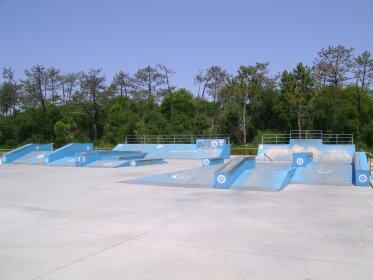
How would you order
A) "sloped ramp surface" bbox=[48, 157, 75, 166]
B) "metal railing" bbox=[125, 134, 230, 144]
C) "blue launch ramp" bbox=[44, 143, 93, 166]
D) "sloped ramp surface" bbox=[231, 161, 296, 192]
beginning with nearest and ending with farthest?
"sloped ramp surface" bbox=[231, 161, 296, 192], "sloped ramp surface" bbox=[48, 157, 75, 166], "blue launch ramp" bbox=[44, 143, 93, 166], "metal railing" bbox=[125, 134, 230, 144]

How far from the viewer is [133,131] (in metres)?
44.9

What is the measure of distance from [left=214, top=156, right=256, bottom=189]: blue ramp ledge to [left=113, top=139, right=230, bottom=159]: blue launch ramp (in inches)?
570

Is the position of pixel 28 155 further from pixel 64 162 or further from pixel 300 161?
pixel 300 161

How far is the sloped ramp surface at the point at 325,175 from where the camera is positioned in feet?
44.3

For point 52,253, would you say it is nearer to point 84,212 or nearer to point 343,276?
point 84,212

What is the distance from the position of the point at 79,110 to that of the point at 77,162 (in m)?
30.9

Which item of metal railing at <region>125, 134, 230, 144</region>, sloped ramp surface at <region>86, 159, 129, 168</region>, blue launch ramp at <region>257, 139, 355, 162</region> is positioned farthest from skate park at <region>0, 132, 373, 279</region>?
metal railing at <region>125, 134, 230, 144</region>

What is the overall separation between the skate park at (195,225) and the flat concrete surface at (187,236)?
0.02 metres

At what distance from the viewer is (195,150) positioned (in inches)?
1201

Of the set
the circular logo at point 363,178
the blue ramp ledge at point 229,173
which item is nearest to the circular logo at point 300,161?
the blue ramp ledge at point 229,173

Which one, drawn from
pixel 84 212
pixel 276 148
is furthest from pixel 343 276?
pixel 276 148

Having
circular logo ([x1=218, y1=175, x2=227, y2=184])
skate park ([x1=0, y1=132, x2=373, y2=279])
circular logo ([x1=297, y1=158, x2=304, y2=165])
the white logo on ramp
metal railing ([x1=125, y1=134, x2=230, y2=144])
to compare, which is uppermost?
metal railing ([x1=125, y1=134, x2=230, y2=144])

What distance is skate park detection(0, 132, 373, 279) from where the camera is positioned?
15.6 ft

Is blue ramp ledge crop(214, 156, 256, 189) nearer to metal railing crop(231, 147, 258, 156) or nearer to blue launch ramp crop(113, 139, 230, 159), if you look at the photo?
blue launch ramp crop(113, 139, 230, 159)
